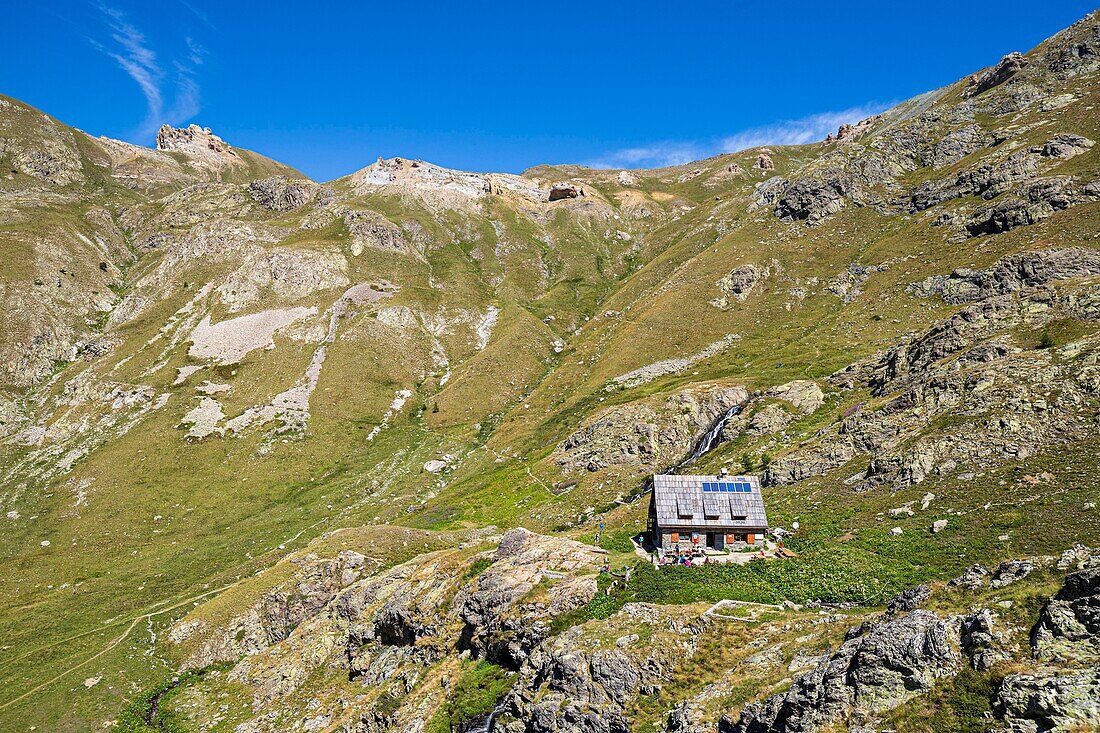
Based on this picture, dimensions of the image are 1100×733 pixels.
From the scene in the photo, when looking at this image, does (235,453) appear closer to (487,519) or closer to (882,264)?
(487,519)

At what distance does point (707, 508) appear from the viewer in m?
50.1

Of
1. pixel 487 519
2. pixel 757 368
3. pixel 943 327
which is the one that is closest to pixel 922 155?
pixel 757 368

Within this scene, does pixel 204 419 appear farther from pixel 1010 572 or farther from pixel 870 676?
pixel 1010 572

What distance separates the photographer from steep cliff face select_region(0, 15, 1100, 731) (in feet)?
113

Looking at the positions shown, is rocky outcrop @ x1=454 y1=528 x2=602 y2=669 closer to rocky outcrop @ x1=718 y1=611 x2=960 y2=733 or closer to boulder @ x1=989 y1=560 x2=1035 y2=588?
rocky outcrop @ x1=718 y1=611 x2=960 y2=733

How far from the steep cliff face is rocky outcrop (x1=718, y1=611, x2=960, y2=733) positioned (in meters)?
0.13

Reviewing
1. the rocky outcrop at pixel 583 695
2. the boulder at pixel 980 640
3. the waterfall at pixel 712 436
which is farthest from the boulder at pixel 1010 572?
the waterfall at pixel 712 436

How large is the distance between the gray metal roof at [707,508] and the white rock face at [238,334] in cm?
15543

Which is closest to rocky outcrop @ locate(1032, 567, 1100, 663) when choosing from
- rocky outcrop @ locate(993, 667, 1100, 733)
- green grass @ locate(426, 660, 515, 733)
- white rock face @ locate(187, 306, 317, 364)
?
rocky outcrop @ locate(993, 667, 1100, 733)

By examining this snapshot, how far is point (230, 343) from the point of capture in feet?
561

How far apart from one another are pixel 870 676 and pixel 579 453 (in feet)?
277

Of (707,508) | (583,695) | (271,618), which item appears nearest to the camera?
(583,695)

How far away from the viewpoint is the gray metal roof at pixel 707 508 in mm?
49469

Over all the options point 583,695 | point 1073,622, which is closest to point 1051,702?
point 1073,622
